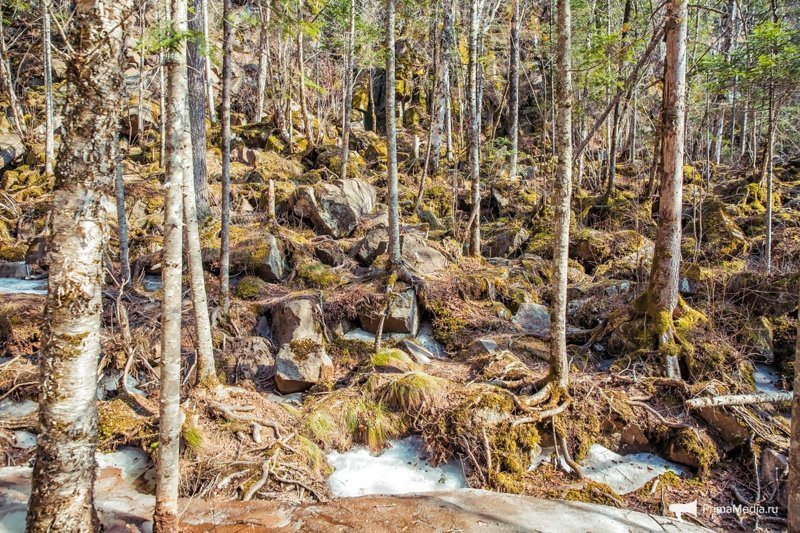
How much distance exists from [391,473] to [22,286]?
867cm

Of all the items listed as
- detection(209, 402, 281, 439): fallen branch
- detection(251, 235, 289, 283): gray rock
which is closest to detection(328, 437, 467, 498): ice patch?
detection(209, 402, 281, 439): fallen branch

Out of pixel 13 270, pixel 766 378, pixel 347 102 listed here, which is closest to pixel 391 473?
pixel 766 378

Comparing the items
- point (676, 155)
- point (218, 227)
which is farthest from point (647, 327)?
point (218, 227)

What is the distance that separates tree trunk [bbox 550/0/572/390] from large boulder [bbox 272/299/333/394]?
12.1 ft

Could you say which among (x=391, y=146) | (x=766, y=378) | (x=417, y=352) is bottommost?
(x=766, y=378)

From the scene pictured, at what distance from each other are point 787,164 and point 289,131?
19914mm

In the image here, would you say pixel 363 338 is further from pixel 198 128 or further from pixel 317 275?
pixel 198 128

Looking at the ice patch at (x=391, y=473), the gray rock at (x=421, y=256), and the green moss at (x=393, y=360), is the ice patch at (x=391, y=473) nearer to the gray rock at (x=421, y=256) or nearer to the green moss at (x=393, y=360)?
the green moss at (x=393, y=360)

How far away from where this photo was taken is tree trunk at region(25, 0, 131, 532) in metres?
2.85

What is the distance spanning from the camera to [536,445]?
229 inches

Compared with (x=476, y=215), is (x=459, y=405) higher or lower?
lower

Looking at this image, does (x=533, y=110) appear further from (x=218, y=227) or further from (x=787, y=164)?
(x=218, y=227)

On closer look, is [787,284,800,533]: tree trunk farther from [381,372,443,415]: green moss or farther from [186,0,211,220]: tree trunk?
[186,0,211,220]: tree trunk

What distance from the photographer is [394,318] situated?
877cm
